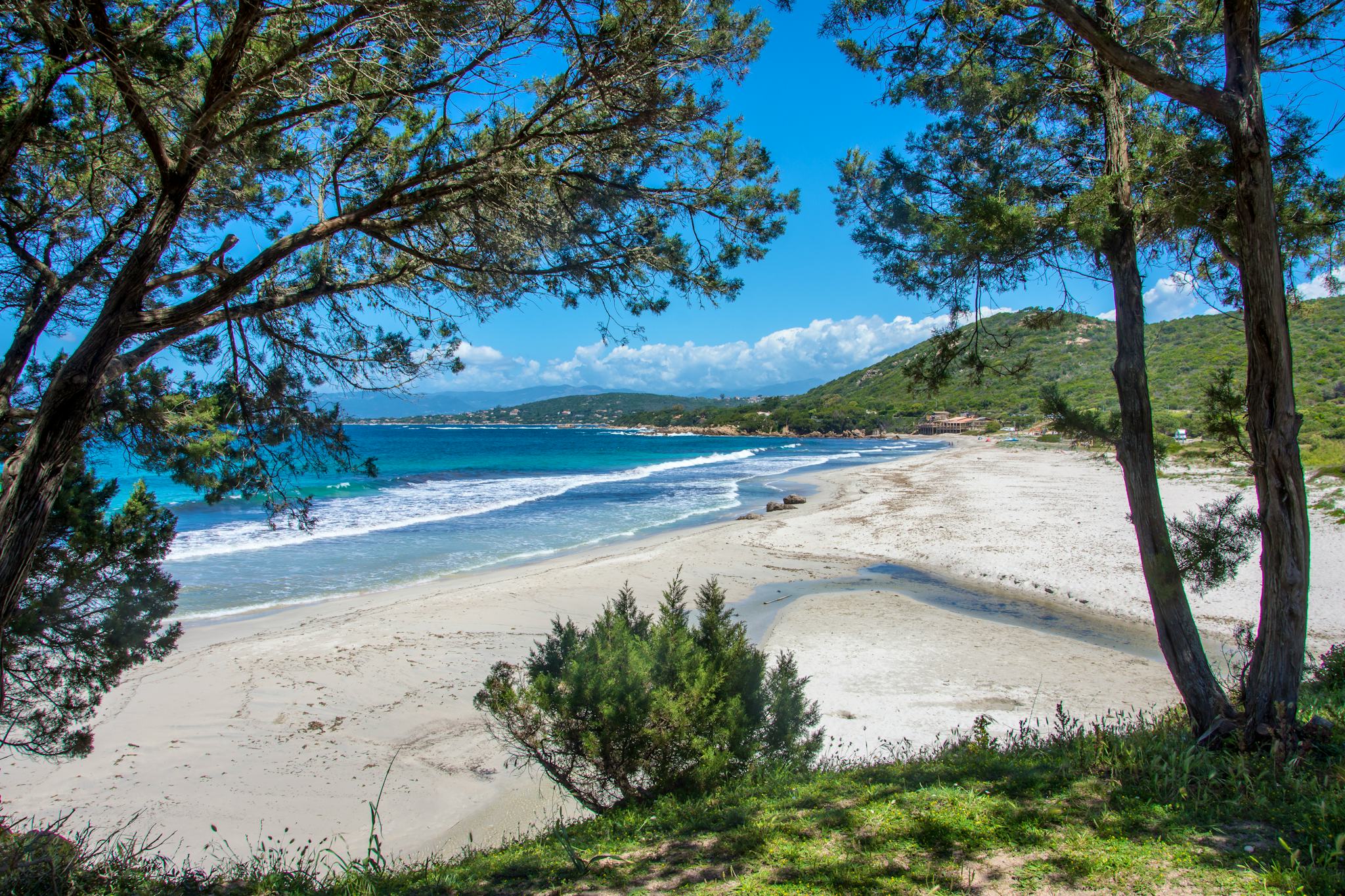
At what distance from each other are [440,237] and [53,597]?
3.75 m

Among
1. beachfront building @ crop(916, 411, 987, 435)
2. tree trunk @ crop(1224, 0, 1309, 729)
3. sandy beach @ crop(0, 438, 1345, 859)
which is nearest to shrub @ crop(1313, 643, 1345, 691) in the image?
sandy beach @ crop(0, 438, 1345, 859)

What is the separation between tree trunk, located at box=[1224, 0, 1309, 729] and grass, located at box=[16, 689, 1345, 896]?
1.53 feet

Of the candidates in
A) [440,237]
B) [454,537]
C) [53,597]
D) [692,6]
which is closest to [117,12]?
[440,237]

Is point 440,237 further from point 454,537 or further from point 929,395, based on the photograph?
point 454,537

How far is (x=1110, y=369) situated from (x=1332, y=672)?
14.6ft

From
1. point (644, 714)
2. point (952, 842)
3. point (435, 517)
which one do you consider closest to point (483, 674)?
point (644, 714)

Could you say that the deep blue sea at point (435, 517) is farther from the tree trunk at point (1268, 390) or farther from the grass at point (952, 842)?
the tree trunk at point (1268, 390)

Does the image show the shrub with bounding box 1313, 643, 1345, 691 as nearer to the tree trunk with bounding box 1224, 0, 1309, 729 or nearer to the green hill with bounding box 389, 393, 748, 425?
the tree trunk with bounding box 1224, 0, 1309, 729

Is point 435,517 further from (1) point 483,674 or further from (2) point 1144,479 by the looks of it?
(2) point 1144,479

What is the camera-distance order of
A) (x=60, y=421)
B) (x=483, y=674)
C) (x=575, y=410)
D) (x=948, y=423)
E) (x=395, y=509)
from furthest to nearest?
1. (x=575, y=410)
2. (x=948, y=423)
3. (x=395, y=509)
4. (x=483, y=674)
5. (x=60, y=421)

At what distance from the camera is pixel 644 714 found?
4434 millimetres

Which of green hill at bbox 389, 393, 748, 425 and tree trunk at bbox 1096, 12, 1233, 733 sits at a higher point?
green hill at bbox 389, 393, 748, 425

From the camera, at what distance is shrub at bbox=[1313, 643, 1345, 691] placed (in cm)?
572

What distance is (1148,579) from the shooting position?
4.39 m
